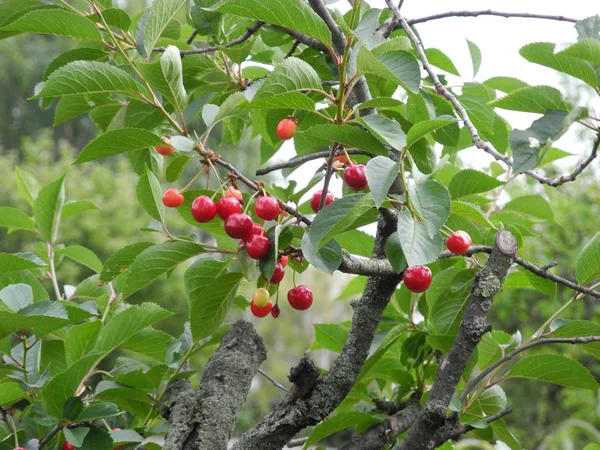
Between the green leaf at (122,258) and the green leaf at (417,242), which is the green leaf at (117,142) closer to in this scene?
the green leaf at (122,258)

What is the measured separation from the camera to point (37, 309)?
96 centimetres

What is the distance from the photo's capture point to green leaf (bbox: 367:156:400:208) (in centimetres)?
69

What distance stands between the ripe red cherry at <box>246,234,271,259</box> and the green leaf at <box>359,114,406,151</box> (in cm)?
20

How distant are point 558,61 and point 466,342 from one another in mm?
388

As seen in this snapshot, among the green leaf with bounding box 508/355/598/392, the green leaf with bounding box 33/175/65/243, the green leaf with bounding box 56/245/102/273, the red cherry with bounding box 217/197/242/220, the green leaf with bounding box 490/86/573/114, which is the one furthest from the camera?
the green leaf with bounding box 56/245/102/273

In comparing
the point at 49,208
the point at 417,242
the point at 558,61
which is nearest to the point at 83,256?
the point at 49,208

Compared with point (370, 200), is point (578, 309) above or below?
below

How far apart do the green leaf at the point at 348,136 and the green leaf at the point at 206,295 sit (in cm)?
30

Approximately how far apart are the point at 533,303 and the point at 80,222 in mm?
6486

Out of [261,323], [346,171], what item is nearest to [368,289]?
[346,171]

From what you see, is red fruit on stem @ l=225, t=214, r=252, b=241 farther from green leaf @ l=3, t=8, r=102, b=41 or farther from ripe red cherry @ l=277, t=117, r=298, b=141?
green leaf @ l=3, t=8, r=102, b=41

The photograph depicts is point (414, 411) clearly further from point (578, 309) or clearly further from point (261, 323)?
point (261, 323)

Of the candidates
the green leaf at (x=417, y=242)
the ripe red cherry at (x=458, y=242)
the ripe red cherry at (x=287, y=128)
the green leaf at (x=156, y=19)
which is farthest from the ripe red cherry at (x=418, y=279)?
the green leaf at (x=156, y=19)

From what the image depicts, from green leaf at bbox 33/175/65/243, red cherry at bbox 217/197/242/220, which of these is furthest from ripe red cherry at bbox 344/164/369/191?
green leaf at bbox 33/175/65/243
